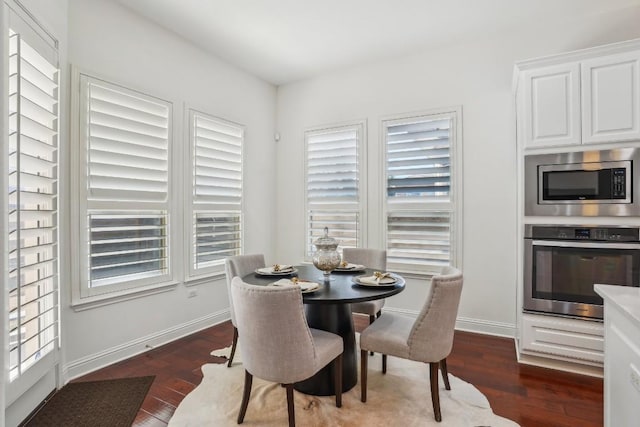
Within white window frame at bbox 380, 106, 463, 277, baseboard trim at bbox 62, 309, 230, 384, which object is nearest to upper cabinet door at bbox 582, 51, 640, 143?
white window frame at bbox 380, 106, 463, 277

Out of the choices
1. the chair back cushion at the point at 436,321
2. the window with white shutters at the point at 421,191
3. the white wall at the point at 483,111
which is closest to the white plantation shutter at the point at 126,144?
the white wall at the point at 483,111

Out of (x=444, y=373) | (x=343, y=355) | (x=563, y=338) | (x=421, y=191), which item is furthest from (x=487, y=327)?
(x=343, y=355)

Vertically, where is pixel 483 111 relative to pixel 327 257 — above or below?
above

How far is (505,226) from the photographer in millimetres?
3467

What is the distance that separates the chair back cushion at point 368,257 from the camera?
3.32 m

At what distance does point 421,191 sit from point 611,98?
176 centimetres

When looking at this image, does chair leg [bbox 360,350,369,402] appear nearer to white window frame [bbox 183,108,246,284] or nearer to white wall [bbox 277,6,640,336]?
white wall [bbox 277,6,640,336]

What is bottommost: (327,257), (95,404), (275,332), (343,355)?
(95,404)

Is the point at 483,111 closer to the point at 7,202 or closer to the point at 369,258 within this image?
the point at 369,258

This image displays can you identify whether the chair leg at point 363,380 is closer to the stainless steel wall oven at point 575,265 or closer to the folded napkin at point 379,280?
the folded napkin at point 379,280

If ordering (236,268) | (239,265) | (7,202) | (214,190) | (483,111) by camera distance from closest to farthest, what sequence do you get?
(7,202) → (236,268) → (239,265) → (483,111) → (214,190)

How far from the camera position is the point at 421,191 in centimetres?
385

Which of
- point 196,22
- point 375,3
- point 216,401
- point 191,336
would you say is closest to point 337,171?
point 375,3

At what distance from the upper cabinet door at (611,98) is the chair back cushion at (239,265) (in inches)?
113
